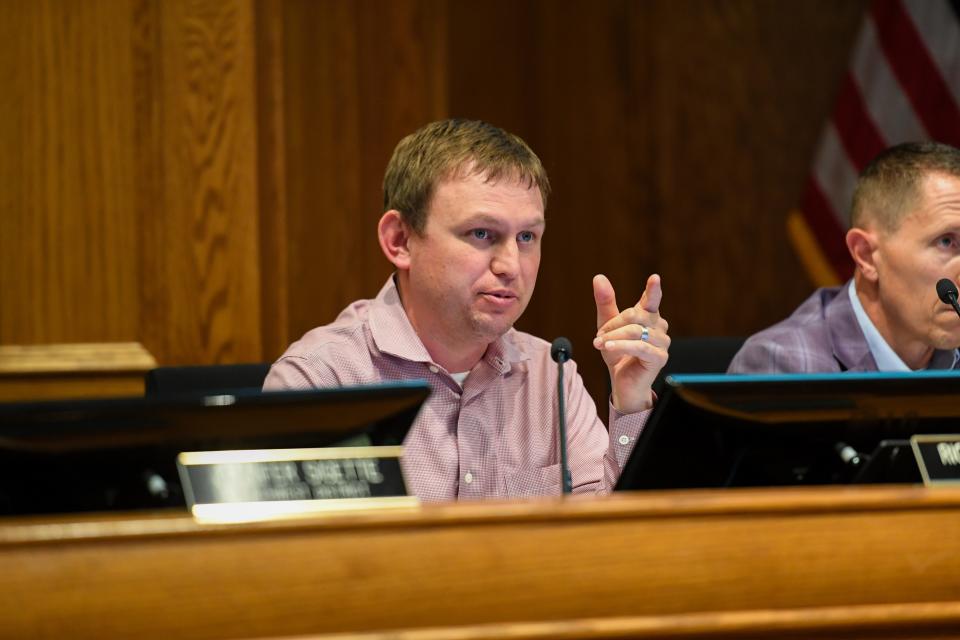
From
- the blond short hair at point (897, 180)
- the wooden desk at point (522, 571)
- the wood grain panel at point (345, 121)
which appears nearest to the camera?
the wooden desk at point (522, 571)

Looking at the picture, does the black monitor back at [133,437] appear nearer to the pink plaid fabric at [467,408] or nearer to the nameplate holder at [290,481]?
the nameplate holder at [290,481]

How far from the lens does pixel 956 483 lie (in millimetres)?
1366

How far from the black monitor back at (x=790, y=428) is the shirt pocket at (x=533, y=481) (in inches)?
23.8

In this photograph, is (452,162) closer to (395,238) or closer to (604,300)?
(395,238)

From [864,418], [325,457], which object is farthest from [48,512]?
[864,418]

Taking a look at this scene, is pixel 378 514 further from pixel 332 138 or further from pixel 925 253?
pixel 332 138

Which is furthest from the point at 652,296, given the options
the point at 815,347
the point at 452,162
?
the point at 815,347

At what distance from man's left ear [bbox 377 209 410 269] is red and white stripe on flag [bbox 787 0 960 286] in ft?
6.57

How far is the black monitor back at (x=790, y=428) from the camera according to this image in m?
1.38

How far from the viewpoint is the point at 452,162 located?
210 centimetres

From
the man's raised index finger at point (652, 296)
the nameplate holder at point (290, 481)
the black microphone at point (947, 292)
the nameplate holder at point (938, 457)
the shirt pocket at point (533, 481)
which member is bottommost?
the shirt pocket at point (533, 481)

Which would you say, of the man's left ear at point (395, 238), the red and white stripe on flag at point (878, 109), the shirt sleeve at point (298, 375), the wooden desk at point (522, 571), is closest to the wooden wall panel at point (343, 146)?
the red and white stripe on flag at point (878, 109)

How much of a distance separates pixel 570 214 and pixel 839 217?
918mm

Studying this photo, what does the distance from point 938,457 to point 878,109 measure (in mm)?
2613
